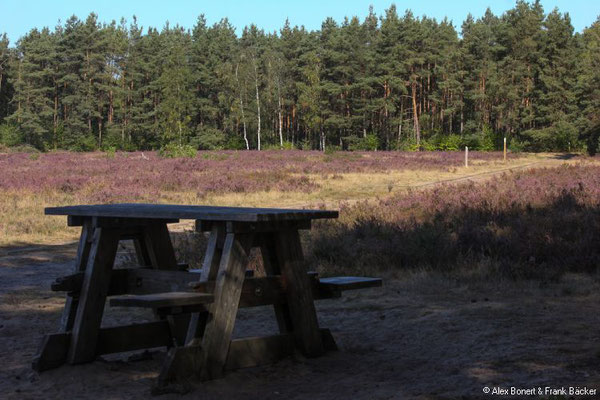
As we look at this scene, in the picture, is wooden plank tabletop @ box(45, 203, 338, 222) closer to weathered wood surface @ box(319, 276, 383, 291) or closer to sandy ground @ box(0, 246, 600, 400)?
weathered wood surface @ box(319, 276, 383, 291)

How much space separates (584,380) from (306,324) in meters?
1.96

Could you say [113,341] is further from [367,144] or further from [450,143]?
[367,144]

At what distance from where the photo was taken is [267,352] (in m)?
5.00

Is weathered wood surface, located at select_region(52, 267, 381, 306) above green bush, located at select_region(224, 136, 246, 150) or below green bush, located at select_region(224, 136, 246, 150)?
below

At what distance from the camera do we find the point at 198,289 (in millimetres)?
4562

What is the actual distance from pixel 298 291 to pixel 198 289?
2.81ft

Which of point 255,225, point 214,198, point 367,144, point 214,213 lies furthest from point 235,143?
point 214,213

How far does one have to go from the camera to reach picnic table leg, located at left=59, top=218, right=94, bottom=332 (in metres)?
5.44

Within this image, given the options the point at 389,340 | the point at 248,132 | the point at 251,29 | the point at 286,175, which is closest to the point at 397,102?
the point at 248,132

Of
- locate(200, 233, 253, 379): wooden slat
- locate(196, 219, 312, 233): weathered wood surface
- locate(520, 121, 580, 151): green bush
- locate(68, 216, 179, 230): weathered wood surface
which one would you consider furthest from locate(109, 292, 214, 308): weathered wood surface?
locate(520, 121, 580, 151): green bush

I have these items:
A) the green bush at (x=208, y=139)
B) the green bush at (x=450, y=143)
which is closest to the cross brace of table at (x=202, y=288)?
the green bush at (x=450, y=143)

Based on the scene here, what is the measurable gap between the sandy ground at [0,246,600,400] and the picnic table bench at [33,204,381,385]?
15 cm

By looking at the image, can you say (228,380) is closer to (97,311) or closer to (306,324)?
(306,324)

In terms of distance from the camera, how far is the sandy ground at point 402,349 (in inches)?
173
